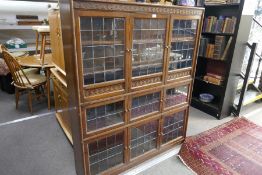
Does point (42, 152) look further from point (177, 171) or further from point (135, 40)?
point (135, 40)

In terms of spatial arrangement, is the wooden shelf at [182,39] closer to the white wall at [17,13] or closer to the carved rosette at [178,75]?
the carved rosette at [178,75]

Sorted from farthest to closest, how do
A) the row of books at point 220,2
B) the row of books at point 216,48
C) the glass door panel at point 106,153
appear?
1. the row of books at point 216,48
2. the row of books at point 220,2
3. the glass door panel at point 106,153

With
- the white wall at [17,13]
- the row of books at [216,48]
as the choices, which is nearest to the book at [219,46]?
the row of books at [216,48]

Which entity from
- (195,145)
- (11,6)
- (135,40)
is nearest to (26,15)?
(11,6)

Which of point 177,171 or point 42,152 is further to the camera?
point 42,152

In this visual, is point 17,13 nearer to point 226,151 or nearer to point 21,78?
point 21,78

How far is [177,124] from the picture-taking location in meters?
2.18

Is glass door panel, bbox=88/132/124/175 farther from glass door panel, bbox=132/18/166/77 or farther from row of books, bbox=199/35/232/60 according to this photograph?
row of books, bbox=199/35/232/60

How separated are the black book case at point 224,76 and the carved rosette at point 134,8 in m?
1.11

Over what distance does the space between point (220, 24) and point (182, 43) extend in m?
1.31

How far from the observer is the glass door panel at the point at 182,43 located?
1767mm

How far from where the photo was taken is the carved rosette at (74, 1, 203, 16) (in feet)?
4.02

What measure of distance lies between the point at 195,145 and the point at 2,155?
2103mm

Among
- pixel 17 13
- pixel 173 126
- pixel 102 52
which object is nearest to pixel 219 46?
pixel 173 126
